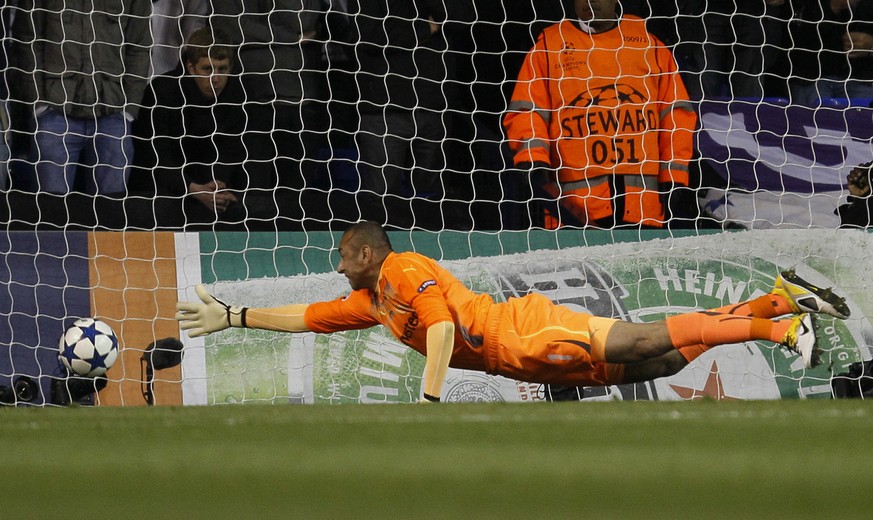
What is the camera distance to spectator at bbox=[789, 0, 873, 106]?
532 cm

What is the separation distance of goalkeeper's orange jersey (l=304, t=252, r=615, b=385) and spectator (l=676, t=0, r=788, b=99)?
170 cm

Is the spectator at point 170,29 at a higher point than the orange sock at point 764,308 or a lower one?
higher

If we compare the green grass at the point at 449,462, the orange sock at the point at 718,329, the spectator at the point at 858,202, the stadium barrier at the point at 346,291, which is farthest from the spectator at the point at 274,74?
the green grass at the point at 449,462

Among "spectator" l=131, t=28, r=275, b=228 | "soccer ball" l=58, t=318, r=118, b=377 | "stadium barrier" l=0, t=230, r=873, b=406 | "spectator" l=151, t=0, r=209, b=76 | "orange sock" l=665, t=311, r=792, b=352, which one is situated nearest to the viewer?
"soccer ball" l=58, t=318, r=118, b=377

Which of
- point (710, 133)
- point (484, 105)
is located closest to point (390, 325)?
point (484, 105)

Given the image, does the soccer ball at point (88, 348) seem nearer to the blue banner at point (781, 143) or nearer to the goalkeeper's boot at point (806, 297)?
the goalkeeper's boot at point (806, 297)

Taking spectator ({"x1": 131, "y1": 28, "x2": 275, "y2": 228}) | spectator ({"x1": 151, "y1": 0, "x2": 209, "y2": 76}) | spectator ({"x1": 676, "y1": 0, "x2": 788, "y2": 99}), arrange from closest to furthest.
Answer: spectator ({"x1": 131, "y1": 28, "x2": 275, "y2": 228}) < spectator ({"x1": 151, "y1": 0, "x2": 209, "y2": 76}) < spectator ({"x1": 676, "y1": 0, "x2": 788, "y2": 99})

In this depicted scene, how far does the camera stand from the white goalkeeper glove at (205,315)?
427cm

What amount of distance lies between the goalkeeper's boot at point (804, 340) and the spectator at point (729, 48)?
151cm

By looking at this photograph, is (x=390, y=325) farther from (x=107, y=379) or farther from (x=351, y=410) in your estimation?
(x=351, y=410)

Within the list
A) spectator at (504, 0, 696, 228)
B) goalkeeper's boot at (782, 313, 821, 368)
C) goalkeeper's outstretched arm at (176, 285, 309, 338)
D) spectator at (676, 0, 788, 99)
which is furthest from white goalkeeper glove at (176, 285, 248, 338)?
spectator at (676, 0, 788, 99)

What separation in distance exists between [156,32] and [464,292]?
→ 2024 mm

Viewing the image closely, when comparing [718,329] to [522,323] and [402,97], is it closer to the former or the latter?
[522,323]

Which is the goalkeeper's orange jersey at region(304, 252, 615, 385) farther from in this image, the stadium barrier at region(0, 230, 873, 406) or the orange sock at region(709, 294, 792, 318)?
the orange sock at region(709, 294, 792, 318)
